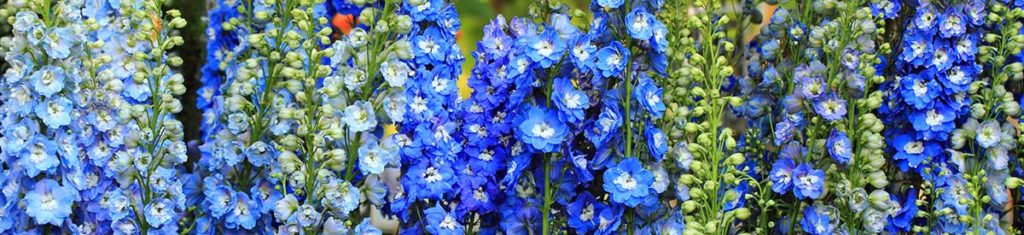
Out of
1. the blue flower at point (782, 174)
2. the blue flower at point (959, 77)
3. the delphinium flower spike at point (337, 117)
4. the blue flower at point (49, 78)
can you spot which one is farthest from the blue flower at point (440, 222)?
the blue flower at point (959, 77)

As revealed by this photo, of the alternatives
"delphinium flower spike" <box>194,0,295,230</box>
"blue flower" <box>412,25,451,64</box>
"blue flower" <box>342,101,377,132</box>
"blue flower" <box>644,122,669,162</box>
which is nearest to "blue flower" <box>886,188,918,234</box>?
"blue flower" <box>644,122,669,162</box>

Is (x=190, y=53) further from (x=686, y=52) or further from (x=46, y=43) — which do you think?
(x=686, y=52)

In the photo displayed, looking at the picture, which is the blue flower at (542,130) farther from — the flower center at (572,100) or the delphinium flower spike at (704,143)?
the delphinium flower spike at (704,143)

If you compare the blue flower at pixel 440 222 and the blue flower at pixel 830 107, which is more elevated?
the blue flower at pixel 830 107

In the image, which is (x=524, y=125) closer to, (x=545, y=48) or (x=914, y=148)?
(x=545, y=48)

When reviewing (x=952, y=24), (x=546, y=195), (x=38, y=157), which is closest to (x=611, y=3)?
(x=546, y=195)

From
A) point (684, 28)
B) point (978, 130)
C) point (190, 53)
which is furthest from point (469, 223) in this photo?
point (190, 53)
